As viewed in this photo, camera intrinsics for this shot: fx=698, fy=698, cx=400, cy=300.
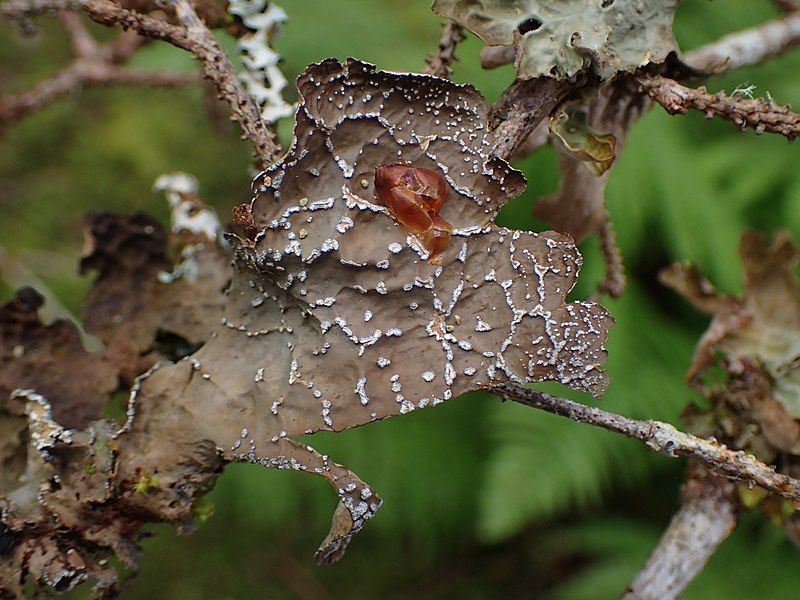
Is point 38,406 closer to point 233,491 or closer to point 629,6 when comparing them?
point 629,6

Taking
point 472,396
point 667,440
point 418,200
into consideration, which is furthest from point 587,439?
point 418,200

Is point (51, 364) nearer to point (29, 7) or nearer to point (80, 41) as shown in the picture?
point (29, 7)

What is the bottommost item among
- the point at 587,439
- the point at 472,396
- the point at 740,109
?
the point at 472,396

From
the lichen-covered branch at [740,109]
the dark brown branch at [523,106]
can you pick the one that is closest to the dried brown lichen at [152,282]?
the dark brown branch at [523,106]

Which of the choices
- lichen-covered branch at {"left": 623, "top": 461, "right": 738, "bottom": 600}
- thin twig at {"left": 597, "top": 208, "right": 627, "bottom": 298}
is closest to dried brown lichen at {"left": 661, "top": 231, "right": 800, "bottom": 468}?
lichen-covered branch at {"left": 623, "top": 461, "right": 738, "bottom": 600}

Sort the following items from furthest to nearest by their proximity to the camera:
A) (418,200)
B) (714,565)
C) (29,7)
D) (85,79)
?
(714,565) → (85,79) → (29,7) → (418,200)

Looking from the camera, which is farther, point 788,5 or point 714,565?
point 714,565

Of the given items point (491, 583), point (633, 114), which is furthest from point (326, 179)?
point (491, 583)

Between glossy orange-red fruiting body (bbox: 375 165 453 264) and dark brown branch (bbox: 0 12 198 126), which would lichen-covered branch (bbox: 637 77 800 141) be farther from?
dark brown branch (bbox: 0 12 198 126)
